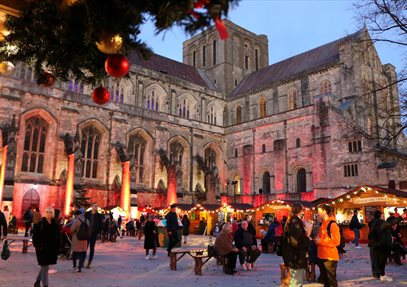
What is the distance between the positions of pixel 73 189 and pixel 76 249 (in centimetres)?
1779

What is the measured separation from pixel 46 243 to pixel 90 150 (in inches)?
912

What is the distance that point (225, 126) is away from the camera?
1476 inches

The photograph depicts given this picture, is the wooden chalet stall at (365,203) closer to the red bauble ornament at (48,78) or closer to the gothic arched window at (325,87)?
the gothic arched window at (325,87)

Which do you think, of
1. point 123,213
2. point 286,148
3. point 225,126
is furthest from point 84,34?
point 225,126

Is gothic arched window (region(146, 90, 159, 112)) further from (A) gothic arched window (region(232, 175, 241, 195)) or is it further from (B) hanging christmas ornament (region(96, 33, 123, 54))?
(B) hanging christmas ornament (region(96, 33, 123, 54))

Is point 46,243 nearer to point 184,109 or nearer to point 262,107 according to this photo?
point 184,109

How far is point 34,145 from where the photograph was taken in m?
25.0

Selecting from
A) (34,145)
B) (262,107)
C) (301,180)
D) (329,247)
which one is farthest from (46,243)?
(262,107)

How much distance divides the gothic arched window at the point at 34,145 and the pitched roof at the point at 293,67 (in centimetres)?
2129

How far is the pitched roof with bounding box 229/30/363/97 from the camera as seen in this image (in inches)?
1310

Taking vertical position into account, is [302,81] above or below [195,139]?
above

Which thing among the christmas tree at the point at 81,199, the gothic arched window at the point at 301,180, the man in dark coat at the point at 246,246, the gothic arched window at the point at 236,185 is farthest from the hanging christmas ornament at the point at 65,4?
the gothic arched window at the point at 236,185

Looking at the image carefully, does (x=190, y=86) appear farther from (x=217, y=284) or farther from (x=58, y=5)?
(x=58, y=5)

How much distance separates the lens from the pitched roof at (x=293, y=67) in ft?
109
